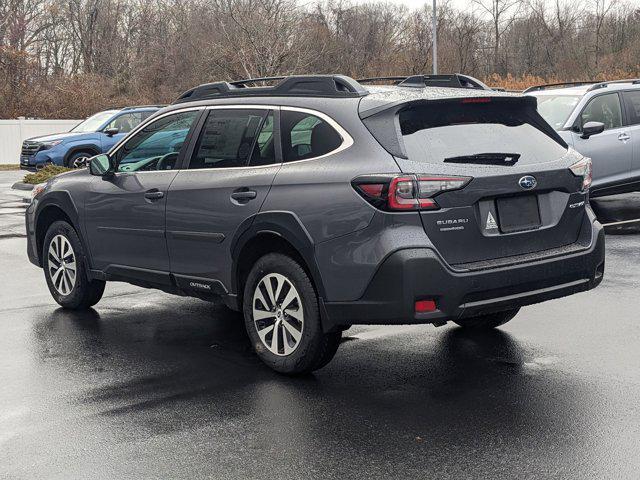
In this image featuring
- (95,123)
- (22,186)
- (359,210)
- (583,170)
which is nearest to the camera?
(359,210)

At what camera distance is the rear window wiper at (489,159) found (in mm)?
5465

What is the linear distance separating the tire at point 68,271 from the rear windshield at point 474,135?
3520 mm

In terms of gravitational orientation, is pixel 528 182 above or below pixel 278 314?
above

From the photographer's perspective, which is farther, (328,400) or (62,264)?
(62,264)

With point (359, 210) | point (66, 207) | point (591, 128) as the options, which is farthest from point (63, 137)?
point (359, 210)

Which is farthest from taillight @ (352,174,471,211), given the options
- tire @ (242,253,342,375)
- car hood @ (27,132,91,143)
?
car hood @ (27,132,91,143)

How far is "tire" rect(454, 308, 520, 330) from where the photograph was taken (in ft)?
22.9

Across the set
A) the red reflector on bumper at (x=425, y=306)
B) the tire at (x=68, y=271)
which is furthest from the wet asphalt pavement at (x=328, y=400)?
the red reflector on bumper at (x=425, y=306)

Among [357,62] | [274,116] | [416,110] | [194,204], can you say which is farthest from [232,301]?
[357,62]

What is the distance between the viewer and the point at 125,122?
24.5 m

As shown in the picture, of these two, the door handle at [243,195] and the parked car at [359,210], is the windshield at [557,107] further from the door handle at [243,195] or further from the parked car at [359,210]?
the door handle at [243,195]

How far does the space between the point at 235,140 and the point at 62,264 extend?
2.54 meters

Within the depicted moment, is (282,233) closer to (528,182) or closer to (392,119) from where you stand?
(392,119)

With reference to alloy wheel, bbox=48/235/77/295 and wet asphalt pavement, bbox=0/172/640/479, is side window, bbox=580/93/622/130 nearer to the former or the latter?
wet asphalt pavement, bbox=0/172/640/479
